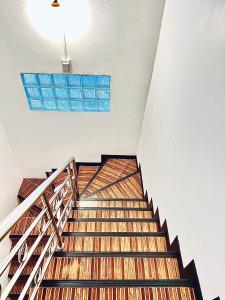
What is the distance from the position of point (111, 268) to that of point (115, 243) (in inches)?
14.9

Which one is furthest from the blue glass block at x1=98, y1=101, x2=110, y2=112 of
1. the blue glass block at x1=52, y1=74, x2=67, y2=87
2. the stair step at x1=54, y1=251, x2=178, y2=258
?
the stair step at x1=54, y1=251, x2=178, y2=258

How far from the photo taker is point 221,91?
41.0 inches

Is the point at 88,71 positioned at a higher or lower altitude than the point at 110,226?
higher

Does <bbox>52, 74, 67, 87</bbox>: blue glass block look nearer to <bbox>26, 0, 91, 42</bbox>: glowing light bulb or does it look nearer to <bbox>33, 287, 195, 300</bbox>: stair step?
<bbox>26, 0, 91, 42</bbox>: glowing light bulb

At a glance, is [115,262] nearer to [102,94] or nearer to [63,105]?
[102,94]

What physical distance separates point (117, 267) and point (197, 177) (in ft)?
3.32

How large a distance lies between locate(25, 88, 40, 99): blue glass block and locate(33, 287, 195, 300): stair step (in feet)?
9.28

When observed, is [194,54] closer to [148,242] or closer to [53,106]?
[148,242]

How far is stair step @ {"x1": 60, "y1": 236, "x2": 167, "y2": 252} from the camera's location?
1.98m

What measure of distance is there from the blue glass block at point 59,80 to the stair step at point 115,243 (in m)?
2.30

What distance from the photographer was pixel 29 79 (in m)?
3.17

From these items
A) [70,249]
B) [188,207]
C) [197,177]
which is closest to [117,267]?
[70,249]

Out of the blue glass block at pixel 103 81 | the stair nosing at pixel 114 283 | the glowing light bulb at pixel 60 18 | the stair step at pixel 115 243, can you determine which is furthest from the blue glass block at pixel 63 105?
the stair nosing at pixel 114 283

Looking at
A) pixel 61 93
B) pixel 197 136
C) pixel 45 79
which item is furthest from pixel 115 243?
pixel 45 79
